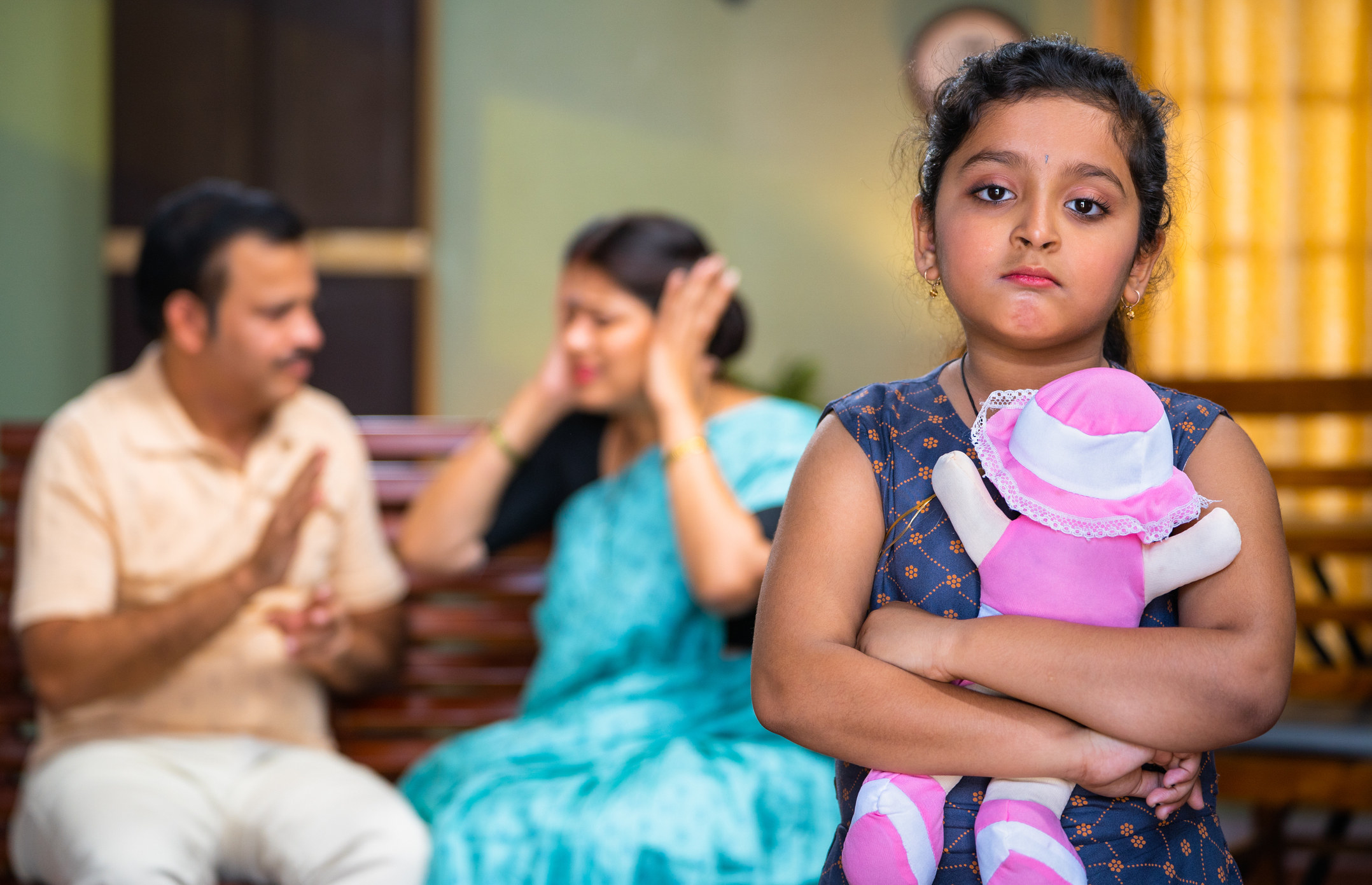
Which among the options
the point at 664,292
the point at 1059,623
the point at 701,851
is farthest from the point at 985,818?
the point at 664,292

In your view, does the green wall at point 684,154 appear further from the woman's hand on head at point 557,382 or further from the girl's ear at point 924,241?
the girl's ear at point 924,241

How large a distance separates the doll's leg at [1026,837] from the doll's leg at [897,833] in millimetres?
36

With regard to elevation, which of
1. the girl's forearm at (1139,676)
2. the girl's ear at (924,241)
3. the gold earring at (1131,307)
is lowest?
the girl's forearm at (1139,676)

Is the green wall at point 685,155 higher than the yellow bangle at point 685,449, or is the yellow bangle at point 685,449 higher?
the green wall at point 685,155

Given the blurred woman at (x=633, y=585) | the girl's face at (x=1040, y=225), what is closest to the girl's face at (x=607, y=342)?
the blurred woman at (x=633, y=585)

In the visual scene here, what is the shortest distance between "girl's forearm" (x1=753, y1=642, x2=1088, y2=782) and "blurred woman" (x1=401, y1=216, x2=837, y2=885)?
1.98 ft

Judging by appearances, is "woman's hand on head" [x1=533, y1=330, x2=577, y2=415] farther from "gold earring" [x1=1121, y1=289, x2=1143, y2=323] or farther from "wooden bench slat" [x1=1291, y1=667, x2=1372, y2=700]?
"wooden bench slat" [x1=1291, y1=667, x2=1372, y2=700]

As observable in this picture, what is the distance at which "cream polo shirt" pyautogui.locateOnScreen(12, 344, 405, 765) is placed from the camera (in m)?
1.88

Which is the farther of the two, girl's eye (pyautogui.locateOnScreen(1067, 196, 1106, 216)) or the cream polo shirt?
the cream polo shirt

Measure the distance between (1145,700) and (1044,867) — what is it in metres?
0.15

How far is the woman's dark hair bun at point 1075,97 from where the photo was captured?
1.02 meters

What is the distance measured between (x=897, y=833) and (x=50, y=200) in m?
4.23

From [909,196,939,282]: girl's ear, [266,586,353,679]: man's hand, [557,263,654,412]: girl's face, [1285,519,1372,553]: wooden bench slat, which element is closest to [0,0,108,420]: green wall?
[266,586,353,679]: man's hand

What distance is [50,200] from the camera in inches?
164
